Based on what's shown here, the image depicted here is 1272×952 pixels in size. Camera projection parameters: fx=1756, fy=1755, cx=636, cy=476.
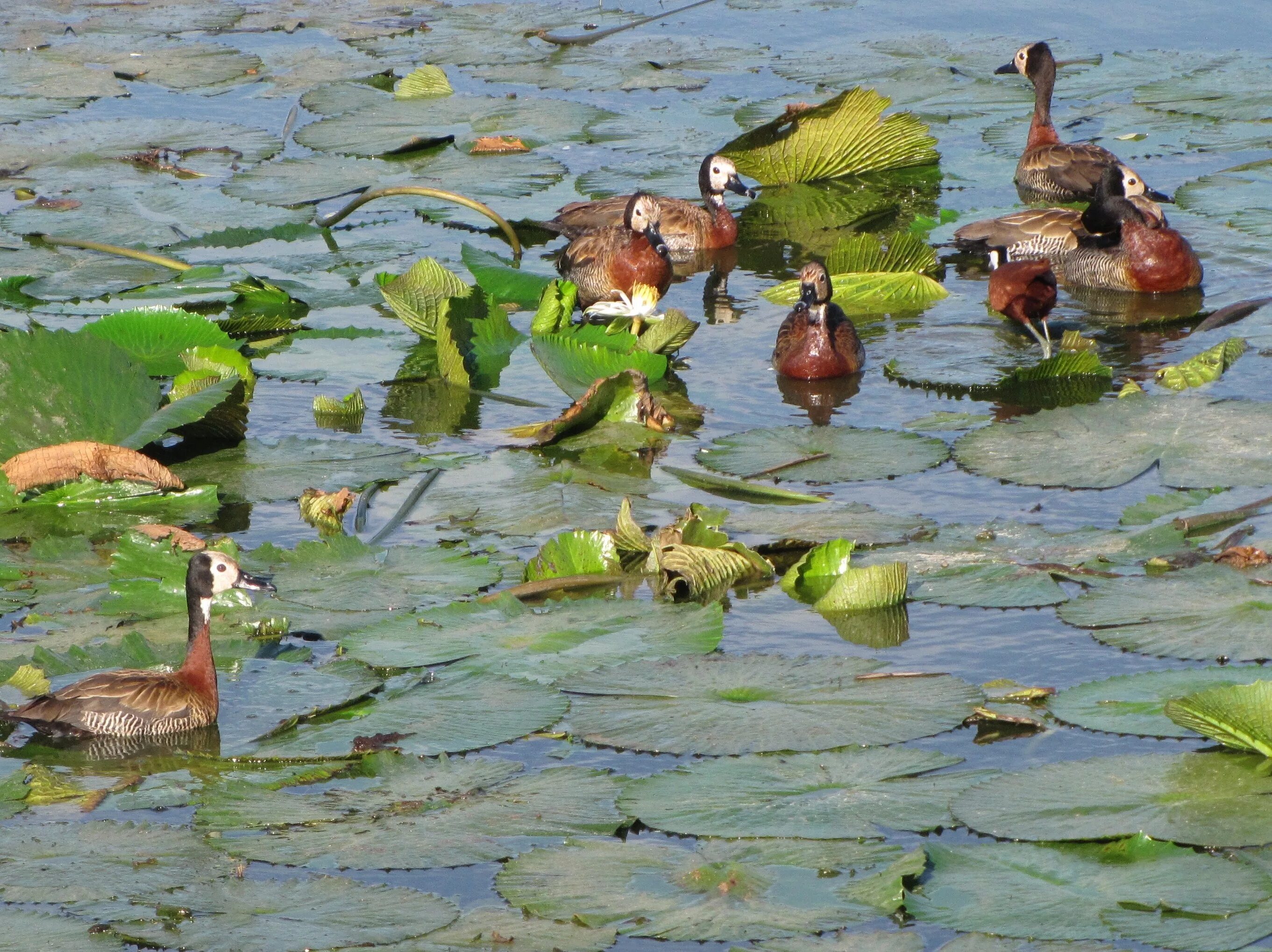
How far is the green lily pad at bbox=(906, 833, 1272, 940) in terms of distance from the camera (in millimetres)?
4656

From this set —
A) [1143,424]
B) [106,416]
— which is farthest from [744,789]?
[106,416]

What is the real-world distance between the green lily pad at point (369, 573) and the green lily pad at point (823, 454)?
5.34 feet

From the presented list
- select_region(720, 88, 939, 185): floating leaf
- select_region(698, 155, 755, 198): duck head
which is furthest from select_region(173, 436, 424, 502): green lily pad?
select_region(720, 88, 939, 185): floating leaf

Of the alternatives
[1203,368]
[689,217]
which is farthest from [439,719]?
[689,217]

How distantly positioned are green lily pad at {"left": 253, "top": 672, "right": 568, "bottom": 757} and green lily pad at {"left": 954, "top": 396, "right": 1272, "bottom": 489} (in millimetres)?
2976

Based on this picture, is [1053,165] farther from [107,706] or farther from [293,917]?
[293,917]

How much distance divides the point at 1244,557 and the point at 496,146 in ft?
29.5

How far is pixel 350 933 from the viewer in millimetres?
4746

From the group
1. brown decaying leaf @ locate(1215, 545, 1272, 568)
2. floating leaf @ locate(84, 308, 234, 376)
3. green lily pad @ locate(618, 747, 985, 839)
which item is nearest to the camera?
green lily pad @ locate(618, 747, 985, 839)

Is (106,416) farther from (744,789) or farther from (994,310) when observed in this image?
(994,310)

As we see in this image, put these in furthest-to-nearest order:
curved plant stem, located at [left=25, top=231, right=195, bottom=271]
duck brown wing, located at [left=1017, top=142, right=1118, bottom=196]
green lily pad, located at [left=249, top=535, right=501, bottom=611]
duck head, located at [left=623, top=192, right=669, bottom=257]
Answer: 1. duck brown wing, located at [left=1017, top=142, right=1118, bottom=196]
2. duck head, located at [left=623, top=192, right=669, bottom=257]
3. curved plant stem, located at [left=25, top=231, right=195, bottom=271]
4. green lily pad, located at [left=249, top=535, right=501, bottom=611]

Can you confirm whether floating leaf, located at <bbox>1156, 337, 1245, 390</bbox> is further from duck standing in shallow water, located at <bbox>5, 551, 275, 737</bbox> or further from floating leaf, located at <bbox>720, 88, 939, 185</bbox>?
duck standing in shallow water, located at <bbox>5, 551, 275, 737</bbox>

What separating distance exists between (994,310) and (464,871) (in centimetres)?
668

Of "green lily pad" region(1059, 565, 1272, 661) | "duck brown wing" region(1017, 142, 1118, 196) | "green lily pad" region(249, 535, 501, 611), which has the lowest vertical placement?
"green lily pad" region(249, 535, 501, 611)
